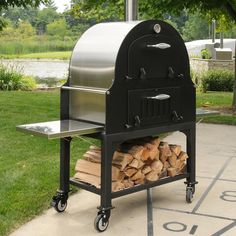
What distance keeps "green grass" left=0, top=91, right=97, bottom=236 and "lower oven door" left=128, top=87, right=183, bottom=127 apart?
1.27 meters

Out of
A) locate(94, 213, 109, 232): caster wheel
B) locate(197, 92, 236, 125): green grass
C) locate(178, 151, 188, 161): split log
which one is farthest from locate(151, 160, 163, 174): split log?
locate(197, 92, 236, 125): green grass

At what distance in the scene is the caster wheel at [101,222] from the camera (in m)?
4.21

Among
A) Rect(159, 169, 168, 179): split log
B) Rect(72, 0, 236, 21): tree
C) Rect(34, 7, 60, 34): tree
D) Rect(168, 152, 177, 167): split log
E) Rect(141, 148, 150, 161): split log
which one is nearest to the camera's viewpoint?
Rect(141, 148, 150, 161): split log

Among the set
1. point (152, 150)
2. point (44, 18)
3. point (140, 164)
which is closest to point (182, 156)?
point (152, 150)

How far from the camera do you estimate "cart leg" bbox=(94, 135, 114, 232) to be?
4219mm

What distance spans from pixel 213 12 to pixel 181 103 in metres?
7.74

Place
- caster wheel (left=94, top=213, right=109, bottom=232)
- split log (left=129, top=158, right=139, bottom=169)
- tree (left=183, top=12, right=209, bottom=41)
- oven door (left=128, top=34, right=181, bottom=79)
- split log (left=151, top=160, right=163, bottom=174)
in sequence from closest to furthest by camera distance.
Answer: caster wheel (left=94, top=213, right=109, bottom=232) → oven door (left=128, top=34, right=181, bottom=79) → split log (left=129, top=158, right=139, bottom=169) → split log (left=151, top=160, right=163, bottom=174) → tree (left=183, top=12, right=209, bottom=41)

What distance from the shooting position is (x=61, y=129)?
4.16m

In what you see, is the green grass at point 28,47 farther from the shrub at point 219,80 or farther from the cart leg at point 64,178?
the cart leg at point 64,178

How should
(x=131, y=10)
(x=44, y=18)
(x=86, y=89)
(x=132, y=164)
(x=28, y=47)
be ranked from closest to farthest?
(x=86, y=89) < (x=132, y=164) < (x=131, y=10) < (x=28, y=47) < (x=44, y=18)

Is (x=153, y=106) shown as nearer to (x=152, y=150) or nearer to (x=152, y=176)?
(x=152, y=150)

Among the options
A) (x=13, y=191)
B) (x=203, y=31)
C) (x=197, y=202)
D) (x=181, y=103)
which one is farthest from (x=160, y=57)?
(x=203, y=31)

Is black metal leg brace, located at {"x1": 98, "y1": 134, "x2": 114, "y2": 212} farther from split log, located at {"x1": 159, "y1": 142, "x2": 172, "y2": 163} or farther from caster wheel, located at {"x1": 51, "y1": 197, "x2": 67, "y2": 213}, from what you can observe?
split log, located at {"x1": 159, "y1": 142, "x2": 172, "y2": 163}

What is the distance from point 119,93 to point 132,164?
0.70 m
